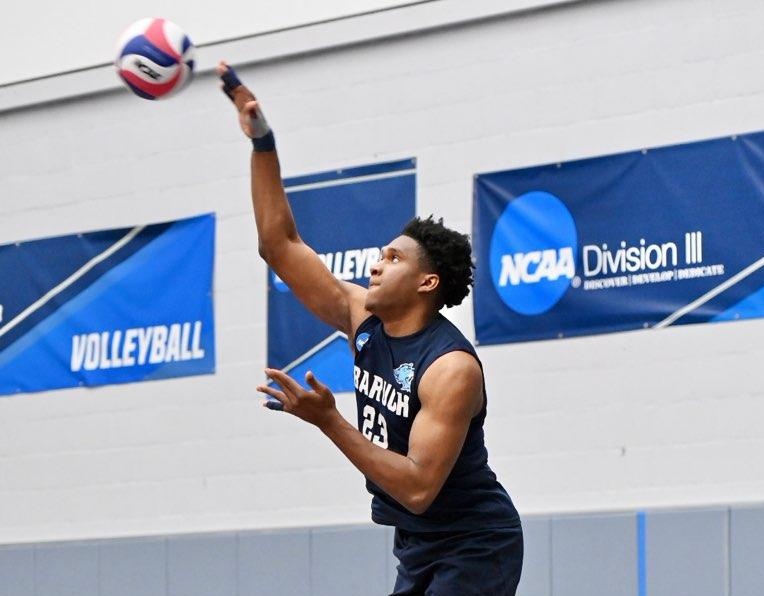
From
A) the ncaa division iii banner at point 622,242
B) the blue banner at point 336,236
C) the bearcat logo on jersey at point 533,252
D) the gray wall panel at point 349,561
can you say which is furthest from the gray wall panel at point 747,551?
the blue banner at point 336,236

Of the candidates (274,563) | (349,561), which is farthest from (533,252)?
(274,563)

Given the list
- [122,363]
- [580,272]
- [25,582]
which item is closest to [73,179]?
[122,363]

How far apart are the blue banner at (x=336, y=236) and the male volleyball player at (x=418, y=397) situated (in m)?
3.70

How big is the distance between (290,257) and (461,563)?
4.40ft

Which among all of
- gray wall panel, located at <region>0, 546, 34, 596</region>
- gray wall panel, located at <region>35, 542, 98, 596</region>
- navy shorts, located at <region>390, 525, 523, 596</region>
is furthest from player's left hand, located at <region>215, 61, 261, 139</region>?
gray wall panel, located at <region>0, 546, 34, 596</region>

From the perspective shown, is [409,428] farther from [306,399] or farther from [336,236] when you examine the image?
[336,236]

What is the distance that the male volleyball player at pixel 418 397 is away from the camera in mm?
5219

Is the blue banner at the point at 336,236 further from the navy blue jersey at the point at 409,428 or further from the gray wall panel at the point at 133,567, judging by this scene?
the navy blue jersey at the point at 409,428

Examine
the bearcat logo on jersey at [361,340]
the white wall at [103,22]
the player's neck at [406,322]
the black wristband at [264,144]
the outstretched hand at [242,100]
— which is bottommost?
the bearcat logo on jersey at [361,340]

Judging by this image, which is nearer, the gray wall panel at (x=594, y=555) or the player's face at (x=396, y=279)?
the player's face at (x=396, y=279)

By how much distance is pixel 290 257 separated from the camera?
5938mm

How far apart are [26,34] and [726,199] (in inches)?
215

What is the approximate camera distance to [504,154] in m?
9.22

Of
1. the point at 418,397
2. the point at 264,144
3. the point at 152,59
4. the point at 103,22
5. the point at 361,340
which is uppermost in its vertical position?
the point at 103,22
